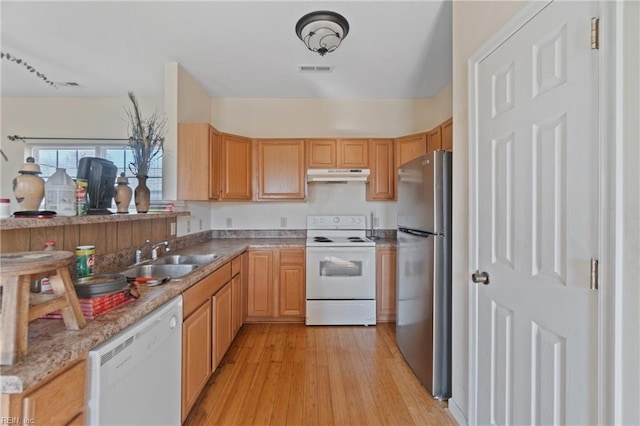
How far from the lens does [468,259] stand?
5.06 feet

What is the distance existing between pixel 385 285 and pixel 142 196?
2.52 meters

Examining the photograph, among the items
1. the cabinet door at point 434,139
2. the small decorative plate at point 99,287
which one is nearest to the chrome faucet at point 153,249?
the small decorative plate at point 99,287

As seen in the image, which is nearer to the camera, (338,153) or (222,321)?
(222,321)

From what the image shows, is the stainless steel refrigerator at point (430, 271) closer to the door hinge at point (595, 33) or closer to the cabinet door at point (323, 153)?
the door hinge at point (595, 33)

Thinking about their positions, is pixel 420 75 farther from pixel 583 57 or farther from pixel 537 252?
pixel 537 252

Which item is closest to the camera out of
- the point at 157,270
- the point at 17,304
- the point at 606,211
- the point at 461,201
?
the point at 17,304

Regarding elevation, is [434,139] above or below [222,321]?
above

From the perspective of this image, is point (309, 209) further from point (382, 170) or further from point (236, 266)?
point (236, 266)

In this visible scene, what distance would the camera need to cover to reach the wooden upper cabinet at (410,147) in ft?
10.3

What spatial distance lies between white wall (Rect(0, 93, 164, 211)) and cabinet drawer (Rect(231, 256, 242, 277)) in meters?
2.33

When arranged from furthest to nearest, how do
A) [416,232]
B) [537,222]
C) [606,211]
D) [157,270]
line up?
[416,232] → [157,270] → [537,222] → [606,211]

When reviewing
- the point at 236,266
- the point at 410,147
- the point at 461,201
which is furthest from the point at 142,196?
the point at 410,147

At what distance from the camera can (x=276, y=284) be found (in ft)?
9.98

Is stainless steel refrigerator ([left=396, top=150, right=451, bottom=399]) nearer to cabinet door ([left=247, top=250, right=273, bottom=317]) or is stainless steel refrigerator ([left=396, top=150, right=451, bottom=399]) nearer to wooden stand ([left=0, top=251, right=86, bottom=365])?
cabinet door ([left=247, top=250, right=273, bottom=317])
